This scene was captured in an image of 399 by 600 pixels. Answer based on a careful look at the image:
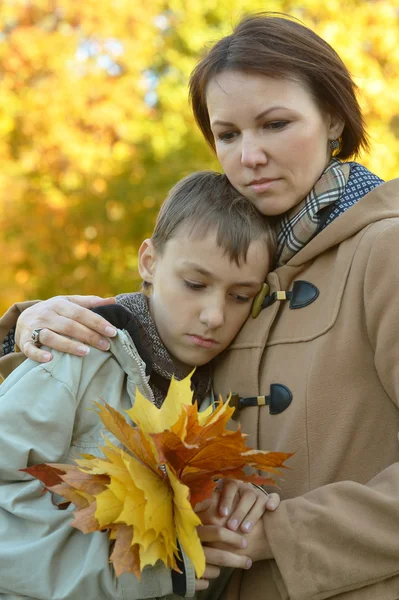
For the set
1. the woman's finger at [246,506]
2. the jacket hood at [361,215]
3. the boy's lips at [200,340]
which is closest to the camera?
the woman's finger at [246,506]

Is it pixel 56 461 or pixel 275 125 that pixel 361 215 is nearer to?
pixel 275 125

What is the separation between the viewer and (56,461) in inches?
93.5

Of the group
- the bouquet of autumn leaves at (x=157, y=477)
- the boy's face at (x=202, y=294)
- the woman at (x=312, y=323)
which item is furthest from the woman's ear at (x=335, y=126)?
the bouquet of autumn leaves at (x=157, y=477)

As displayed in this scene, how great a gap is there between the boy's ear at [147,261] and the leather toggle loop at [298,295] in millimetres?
462

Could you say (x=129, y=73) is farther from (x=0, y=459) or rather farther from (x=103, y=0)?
(x=0, y=459)

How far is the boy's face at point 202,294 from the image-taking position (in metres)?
2.64

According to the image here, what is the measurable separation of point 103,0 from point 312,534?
10.6m

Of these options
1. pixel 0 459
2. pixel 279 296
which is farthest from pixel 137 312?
pixel 0 459

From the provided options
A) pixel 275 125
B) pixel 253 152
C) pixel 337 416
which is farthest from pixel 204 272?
pixel 337 416

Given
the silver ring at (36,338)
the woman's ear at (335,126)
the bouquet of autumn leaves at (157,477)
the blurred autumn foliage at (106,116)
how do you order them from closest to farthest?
the bouquet of autumn leaves at (157,477) < the silver ring at (36,338) < the woman's ear at (335,126) < the blurred autumn foliage at (106,116)

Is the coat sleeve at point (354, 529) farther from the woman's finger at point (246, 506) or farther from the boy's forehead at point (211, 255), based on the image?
the boy's forehead at point (211, 255)

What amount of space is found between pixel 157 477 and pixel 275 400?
1.85 feet

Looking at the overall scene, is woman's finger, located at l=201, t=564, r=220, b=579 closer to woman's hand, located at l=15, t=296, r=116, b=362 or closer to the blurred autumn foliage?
woman's hand, located at l=15, t=296, r=116, b=362

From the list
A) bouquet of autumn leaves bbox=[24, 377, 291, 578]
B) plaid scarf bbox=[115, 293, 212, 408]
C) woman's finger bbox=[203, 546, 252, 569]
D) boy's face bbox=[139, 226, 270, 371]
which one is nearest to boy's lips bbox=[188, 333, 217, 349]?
boy's face bbox=[139, 226, 270, 371]
